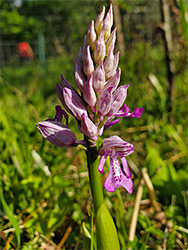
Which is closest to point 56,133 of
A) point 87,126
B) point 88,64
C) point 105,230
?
point 87,126

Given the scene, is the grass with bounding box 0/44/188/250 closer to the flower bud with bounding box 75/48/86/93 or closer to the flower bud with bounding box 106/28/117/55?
the flower bud with bounding box 75/48/86/93

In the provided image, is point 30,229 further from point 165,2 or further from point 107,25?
point 165,2

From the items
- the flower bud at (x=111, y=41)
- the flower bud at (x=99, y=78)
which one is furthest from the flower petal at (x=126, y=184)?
the flower bud at (x=111, y=41)

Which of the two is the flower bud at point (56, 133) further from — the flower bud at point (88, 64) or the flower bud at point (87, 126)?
the flower bud at point (88, 64)

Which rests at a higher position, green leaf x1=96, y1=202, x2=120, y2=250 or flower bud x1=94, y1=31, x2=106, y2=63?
flower bud x1=94, y1=31, x2=106, y2=63

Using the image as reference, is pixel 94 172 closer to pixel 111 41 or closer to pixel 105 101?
pixel 105 101

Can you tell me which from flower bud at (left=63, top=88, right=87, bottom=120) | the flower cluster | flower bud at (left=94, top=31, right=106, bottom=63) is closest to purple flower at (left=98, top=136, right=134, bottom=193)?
the flower cluster

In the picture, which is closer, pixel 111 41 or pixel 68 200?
pixel 111 41
